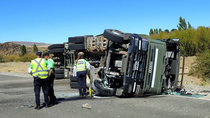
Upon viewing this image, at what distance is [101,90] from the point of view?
809 centimetres

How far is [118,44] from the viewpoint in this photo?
8383 millimetres

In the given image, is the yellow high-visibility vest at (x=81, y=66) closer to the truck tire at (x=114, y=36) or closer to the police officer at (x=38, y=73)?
the truck tire at (x=114, y=36)

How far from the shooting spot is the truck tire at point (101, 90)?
25.8 ft

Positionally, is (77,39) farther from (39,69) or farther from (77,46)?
(39,69)

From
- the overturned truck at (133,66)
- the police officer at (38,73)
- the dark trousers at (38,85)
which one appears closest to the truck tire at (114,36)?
the overturned truck at (133,66)

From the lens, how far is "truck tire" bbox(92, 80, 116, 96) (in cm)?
785

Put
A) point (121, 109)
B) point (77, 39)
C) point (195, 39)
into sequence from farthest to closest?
point (195, 39) < point (77, 39) < point (121, 109)

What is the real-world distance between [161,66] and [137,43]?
1383 millimetres

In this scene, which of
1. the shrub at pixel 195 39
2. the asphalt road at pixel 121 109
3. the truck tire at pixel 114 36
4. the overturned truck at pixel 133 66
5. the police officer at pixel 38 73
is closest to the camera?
the asphalt road at pixel 121 109

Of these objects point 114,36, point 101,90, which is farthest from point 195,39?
point 101,90

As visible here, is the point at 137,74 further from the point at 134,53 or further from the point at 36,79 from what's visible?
the point at 36,79

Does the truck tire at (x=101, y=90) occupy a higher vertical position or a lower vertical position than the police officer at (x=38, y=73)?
lower

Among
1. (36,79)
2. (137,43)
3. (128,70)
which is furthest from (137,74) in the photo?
(36,79)

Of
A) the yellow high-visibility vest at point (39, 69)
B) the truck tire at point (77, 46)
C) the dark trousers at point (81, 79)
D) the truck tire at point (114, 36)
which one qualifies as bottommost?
the dark trousers at point (81, 79)
